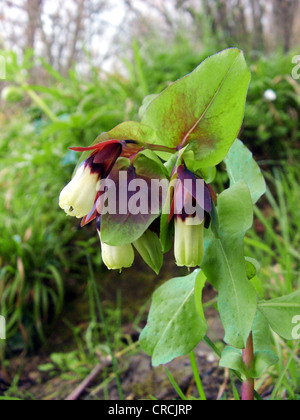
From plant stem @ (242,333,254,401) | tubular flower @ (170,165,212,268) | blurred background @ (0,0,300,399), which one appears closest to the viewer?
tubular flower @ (170,165,212,268)

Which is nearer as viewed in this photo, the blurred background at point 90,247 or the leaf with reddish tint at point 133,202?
the leaf with reddish tint at point 133,202

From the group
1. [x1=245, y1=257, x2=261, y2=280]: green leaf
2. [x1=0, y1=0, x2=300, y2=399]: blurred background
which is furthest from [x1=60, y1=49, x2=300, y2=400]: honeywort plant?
[x1=0, y1=0, x2=300, y2=399]: blurred background

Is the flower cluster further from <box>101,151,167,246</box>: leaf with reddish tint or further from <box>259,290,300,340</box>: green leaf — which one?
<box>259,290,300,340</box>: green leaf

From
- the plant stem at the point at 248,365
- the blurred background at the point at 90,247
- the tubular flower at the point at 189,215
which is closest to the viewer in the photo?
the tubular flower at the point at 189,215

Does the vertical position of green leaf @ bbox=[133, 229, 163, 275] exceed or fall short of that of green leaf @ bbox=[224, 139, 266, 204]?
it falls short

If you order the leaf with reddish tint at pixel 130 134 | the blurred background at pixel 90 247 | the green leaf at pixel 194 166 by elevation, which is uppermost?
the leaf with reddish tint at pixel 130 134

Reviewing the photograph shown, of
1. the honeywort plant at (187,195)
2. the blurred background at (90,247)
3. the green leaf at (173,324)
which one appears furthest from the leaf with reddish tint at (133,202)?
the blurred background at (90,247)

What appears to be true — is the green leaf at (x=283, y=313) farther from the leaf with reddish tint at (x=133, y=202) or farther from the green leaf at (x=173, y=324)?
the leaf with reddish tint at (x=133, y=202)

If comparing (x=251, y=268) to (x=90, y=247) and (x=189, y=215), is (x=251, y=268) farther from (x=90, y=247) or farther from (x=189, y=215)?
(x=90, y=247)
